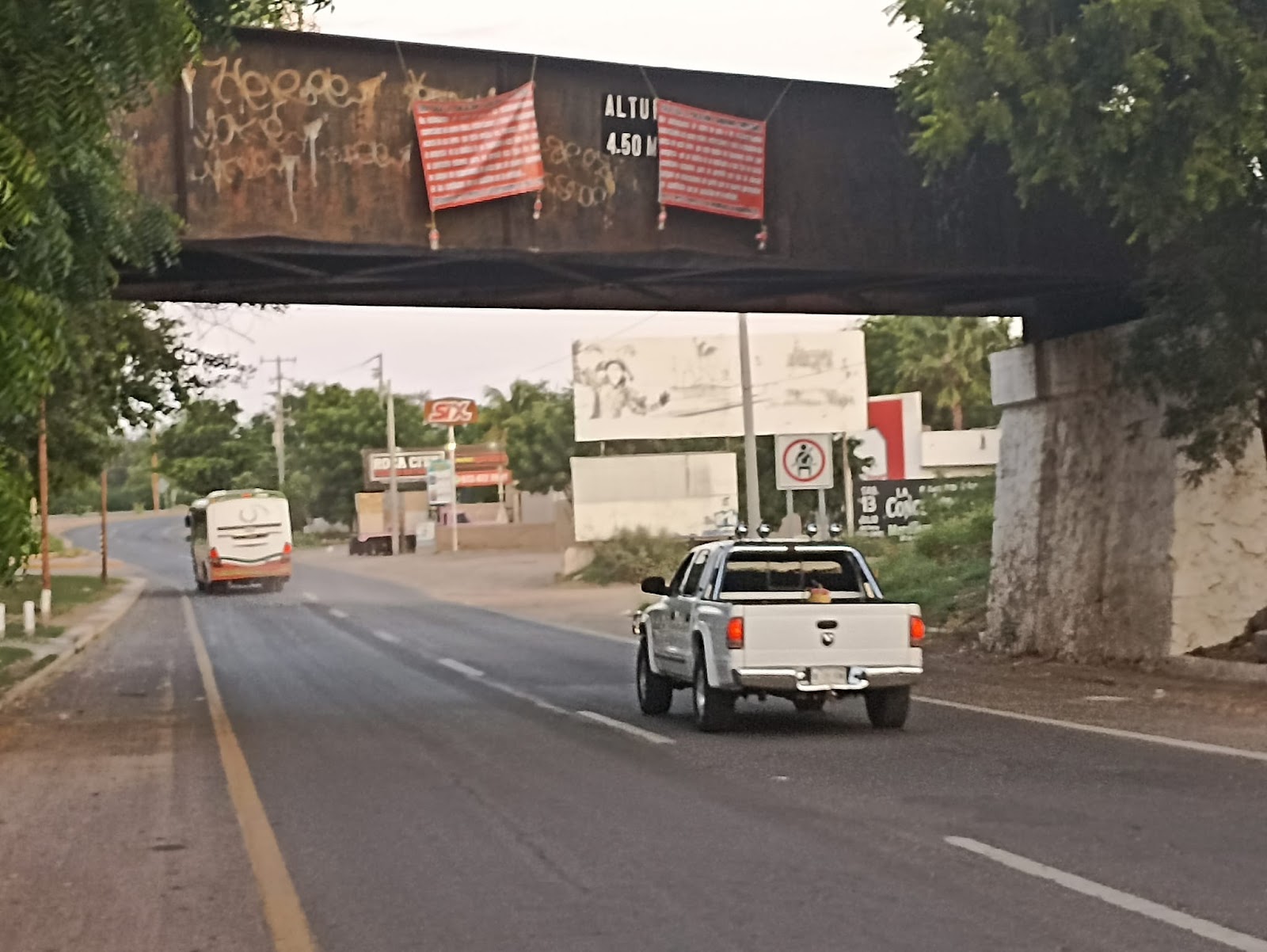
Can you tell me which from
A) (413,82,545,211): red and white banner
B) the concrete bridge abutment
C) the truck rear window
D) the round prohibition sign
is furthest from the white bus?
the truck rear window

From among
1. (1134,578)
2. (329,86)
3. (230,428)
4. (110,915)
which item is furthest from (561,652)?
(230,428)

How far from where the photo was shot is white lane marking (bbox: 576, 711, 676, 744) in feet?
52.0

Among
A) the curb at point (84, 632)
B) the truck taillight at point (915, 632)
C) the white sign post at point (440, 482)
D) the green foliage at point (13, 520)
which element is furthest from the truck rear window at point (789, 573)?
the white sign post at point (440, 482)

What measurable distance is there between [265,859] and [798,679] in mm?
6999

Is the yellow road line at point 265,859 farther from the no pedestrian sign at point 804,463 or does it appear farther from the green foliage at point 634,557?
the green foliage at point 634,557

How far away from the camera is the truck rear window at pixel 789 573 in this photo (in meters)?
17.5

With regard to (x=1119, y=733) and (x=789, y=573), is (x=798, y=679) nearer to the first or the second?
(x=789, y=573)

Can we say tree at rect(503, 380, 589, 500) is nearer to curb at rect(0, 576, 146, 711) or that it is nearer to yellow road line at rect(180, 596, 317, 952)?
curb at rect(0, 576, 146, 711)

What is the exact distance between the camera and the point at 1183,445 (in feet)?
67.4

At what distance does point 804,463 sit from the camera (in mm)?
28062

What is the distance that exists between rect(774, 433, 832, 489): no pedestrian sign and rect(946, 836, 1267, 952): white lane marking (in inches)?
718

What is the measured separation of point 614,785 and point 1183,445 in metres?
10.4

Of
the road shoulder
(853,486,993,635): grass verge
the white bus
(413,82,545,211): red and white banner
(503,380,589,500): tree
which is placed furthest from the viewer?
(503,380,589,500): tree

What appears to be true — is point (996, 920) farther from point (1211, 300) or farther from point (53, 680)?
point (53, 680)
